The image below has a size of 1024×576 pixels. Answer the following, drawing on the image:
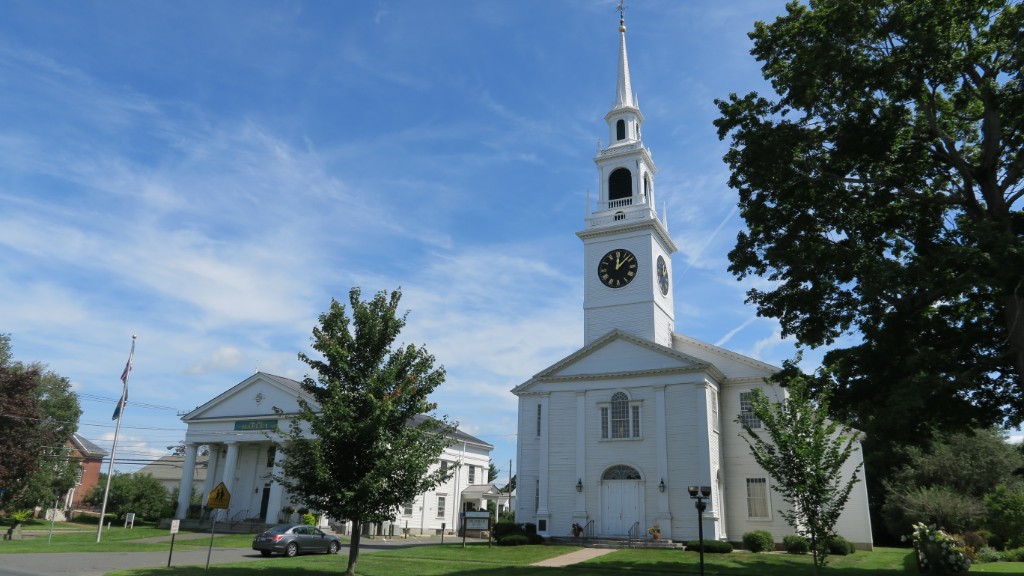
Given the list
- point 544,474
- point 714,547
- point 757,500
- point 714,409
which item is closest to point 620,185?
point 714,409

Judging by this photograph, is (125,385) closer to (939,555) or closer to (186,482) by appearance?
(186,482)

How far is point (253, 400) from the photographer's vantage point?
46.0 m

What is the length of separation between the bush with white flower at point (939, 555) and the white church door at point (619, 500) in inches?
531

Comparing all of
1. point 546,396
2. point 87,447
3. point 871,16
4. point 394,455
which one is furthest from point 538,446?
point 87,447

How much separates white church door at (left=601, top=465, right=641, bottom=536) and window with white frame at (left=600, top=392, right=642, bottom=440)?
5.42 ft

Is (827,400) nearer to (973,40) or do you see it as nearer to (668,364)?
(973,40)

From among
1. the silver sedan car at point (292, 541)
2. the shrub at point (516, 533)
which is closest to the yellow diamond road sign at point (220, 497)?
the silver sedan car at point (292, 541)

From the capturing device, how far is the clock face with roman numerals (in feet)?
121

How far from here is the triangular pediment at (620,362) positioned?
33.1 metres

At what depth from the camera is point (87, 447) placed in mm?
70438

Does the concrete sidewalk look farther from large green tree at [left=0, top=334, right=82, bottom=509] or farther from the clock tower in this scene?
large green tree at [left=0, top=334, right=82, bottom=509]

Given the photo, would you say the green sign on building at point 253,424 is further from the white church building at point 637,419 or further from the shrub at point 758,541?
the shrub at point 758,541

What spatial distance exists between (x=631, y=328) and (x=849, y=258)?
18271 millimetres

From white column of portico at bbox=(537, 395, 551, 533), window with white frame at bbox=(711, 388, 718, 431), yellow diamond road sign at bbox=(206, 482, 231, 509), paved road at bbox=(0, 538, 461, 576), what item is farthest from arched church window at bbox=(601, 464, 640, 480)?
yellow diamond road sign at bbox=(206, 482, 231, 509)
